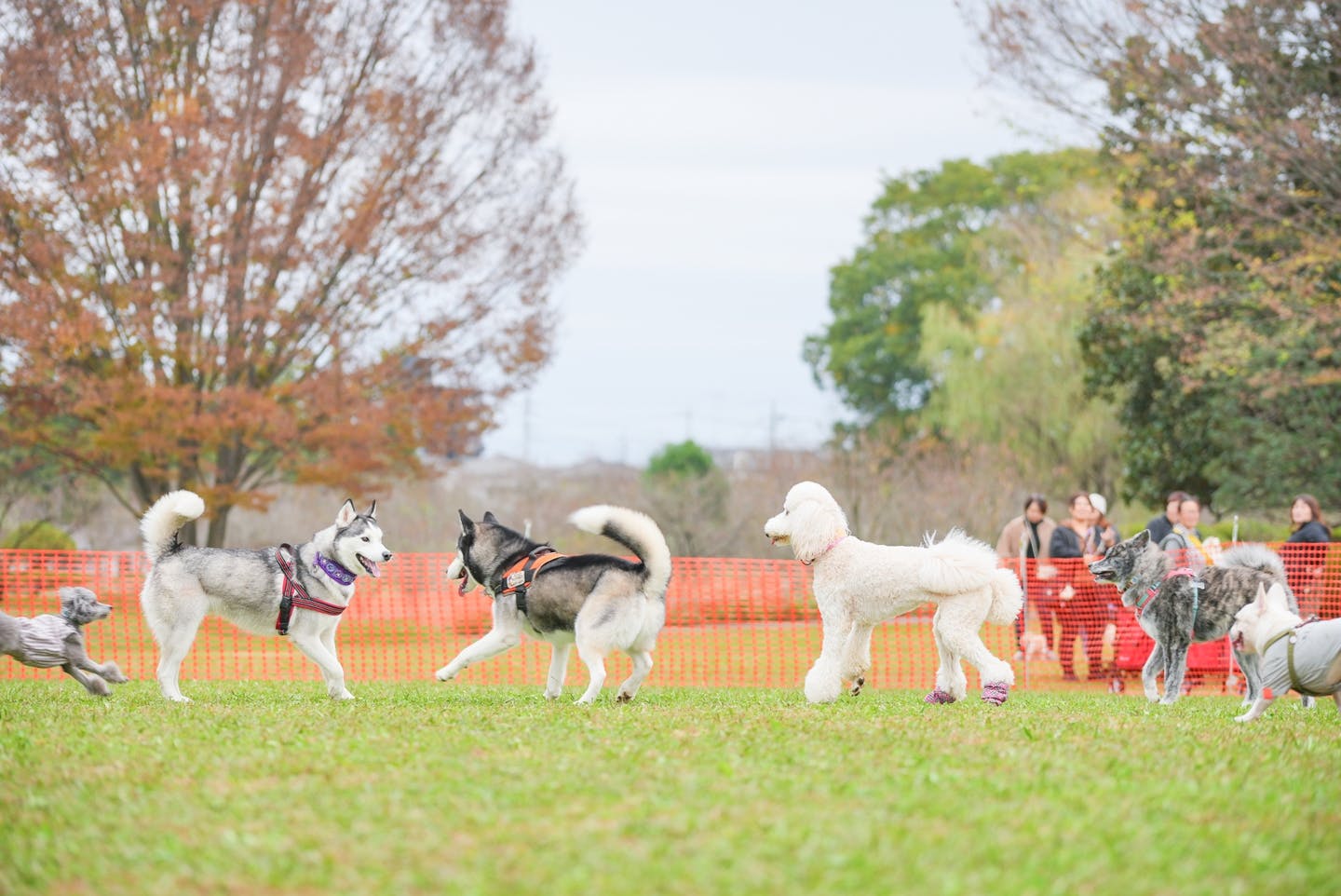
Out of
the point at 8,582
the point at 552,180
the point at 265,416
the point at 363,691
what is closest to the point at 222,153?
the point at 265,416

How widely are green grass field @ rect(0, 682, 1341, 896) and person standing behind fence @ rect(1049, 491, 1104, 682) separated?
543cm

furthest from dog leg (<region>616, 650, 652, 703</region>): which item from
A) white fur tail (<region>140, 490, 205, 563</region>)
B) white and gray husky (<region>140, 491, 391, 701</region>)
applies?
white fur tail (<region>140, 490, 205, 563</region>)

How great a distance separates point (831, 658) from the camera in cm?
938

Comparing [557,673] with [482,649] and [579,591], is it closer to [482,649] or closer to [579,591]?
[482,649]

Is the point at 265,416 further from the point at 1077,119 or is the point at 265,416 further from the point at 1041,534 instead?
the point at 1077,119

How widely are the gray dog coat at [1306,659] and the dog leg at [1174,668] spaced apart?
2079 mm

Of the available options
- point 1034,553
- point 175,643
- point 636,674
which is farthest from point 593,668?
point 1034,553

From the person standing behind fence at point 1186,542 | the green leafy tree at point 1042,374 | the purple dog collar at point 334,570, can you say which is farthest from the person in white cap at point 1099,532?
the green leafy tree at point 1042,374

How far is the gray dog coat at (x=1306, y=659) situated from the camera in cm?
782

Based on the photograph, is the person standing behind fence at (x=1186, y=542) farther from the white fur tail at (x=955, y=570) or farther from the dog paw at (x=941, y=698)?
the white fur tail at (x=955, y=570)

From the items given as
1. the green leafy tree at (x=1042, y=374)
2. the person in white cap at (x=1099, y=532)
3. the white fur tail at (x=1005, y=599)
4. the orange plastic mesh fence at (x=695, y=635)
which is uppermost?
the green leafy tree at (x=1042, y=374)

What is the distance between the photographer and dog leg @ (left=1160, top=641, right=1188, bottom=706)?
10242 mm

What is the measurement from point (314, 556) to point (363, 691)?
204cm

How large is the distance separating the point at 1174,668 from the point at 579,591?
478 cm
